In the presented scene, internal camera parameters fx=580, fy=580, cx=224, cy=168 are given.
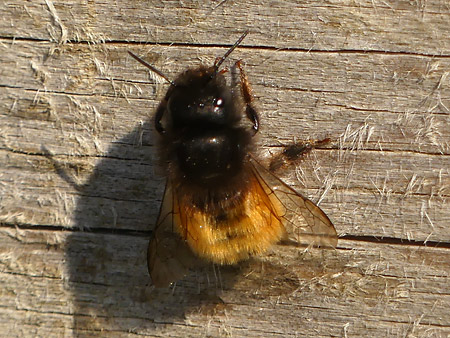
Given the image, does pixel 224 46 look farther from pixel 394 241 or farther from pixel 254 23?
pixel 394 241

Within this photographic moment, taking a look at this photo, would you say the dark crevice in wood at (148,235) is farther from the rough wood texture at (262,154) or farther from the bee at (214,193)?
the bee at (214,193)

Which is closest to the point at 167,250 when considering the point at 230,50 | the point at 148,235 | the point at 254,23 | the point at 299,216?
the point at 148,235

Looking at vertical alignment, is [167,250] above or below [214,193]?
below

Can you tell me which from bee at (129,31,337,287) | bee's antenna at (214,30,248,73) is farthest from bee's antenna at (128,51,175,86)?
bee's antenna at (214,30,248,73)

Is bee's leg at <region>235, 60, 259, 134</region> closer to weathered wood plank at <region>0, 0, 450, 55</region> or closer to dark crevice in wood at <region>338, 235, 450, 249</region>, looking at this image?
weathered wood plank at <region>0, 0, 450, 55</region>

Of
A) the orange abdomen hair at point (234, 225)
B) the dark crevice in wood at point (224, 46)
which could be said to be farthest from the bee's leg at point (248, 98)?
the orange abdomen hair at point (234, 225)

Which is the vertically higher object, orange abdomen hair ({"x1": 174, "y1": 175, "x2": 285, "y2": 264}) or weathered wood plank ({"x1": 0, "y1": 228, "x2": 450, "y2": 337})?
orange abdomen hair ({"x1": 174, "y1": 175, "x2": 285, "y2": 264})
